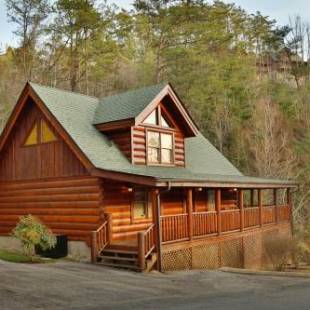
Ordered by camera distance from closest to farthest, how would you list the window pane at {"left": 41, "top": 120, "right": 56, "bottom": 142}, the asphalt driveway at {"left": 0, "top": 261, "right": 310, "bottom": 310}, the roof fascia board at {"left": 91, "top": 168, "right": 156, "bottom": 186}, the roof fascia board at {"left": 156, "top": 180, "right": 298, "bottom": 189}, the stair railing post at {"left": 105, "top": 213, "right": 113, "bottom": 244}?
the asphalt driveway at {"left": 0, "top": 261, "right": 310, "bottom": 310}, the roof fascia board at {"left": 91, "top": 168, "right": 156, "bottom": 186}, the roof fascia board at {"left": 156, "top": 180, "right": 298, "bottom": 189}, the stair railing post at {"left": 105, "top": 213, "right": 113, "bottom": 244}, the window pane at {"left": 41, "top": 120, "right": 56, "bottom": 142}

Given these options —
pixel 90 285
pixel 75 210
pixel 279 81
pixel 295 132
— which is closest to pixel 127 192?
pixel 75 210

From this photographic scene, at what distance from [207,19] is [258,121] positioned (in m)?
10.9

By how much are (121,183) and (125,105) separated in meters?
4.06

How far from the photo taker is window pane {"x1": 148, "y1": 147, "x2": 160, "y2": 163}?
21.0 m

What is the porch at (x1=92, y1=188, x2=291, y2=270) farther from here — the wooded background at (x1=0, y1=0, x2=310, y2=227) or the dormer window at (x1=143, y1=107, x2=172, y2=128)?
the wooded background at (x1=0, y1=0, x2=310, y2=227)

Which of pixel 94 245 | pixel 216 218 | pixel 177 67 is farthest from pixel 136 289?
pixel 177 67

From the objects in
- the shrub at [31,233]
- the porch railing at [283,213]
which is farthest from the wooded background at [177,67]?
the shrub at [31,233]

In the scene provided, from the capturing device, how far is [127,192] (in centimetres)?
1945

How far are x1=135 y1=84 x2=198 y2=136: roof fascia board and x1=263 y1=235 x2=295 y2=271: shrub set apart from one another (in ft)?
21.1

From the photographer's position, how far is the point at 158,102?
2084 cm

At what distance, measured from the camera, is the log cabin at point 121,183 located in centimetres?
1748

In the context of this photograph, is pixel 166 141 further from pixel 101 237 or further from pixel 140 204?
pixel 101 237

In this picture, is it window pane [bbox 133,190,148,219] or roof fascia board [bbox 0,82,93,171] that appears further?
window pane [bbox 133,190,148,219]

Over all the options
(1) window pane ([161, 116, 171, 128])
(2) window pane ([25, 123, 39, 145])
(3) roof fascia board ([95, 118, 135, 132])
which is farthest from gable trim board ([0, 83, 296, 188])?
(1) window pane ([161, 116, 171, 128])
